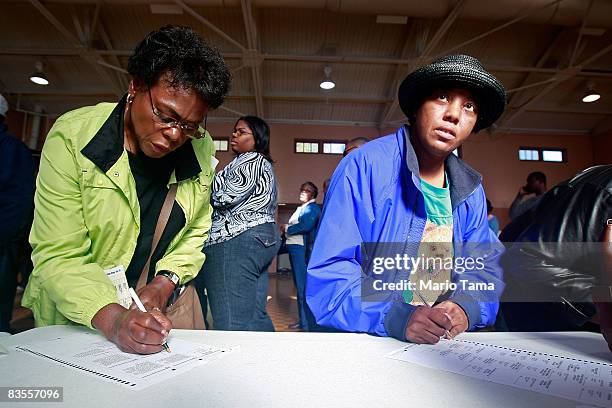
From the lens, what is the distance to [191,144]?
1220mm

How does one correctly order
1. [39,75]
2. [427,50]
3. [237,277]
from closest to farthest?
1. [237,277]
2. [427,50]
3. [39,75]

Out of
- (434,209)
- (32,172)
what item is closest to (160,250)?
(434,209)

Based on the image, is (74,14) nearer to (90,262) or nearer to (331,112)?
(331,112)

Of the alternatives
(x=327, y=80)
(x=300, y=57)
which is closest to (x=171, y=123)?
(x=300, y=57)

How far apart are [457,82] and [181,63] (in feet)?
2.68

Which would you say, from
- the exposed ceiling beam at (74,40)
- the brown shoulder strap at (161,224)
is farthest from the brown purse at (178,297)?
the exposed ceiling beam at (74,40)

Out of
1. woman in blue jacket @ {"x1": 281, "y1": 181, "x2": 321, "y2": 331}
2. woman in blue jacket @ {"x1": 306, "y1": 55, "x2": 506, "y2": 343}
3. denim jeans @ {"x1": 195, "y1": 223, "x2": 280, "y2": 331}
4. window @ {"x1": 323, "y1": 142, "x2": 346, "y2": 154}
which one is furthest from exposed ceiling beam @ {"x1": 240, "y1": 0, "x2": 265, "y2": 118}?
woman in blue jacket @ {"x1": 306, "y1": 55, "x2": 506, "y2": 343}

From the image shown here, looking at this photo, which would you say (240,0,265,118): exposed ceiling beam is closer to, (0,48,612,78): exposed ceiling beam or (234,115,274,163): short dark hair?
(0,48,612,78): exposed ceiling beam

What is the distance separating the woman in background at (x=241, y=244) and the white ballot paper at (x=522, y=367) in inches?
41.6

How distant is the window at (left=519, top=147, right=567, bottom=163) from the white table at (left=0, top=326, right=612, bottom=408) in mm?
11206

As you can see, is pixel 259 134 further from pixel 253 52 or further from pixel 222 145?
pixel 222 145

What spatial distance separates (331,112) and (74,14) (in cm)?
596

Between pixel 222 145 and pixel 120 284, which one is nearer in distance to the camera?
pixel 120 284

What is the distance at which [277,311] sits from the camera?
4.45 meters
